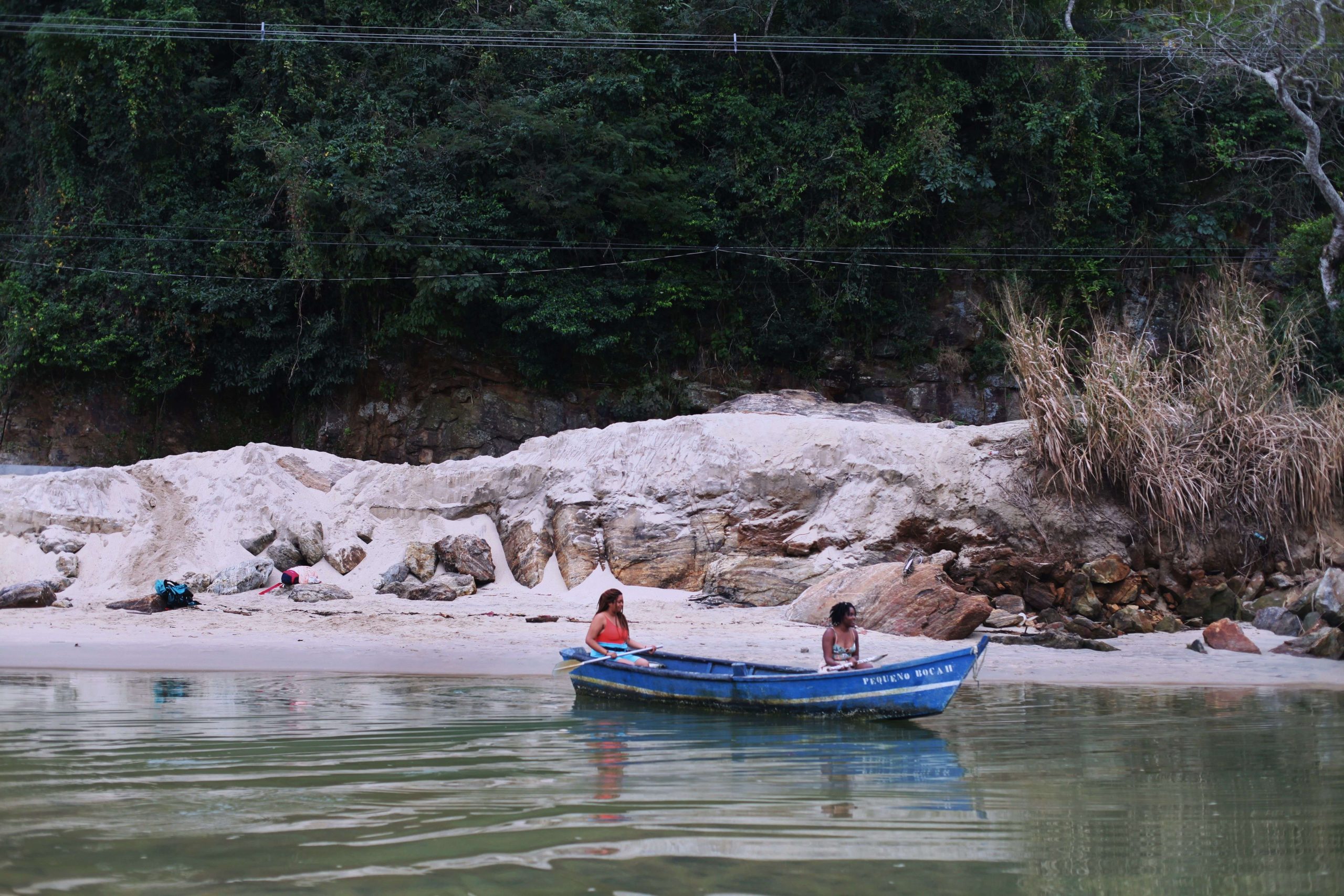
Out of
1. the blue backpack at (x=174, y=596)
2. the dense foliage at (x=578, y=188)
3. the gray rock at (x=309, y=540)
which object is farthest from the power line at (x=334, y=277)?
the blue backpack at (x=174, y=596)

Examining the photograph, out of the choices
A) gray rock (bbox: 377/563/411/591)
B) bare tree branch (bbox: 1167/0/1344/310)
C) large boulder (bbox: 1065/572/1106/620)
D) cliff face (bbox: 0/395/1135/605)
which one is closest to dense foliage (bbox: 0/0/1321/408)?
bare tree branch (bbox: 1167/0/1344/310)

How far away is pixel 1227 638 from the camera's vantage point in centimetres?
1166

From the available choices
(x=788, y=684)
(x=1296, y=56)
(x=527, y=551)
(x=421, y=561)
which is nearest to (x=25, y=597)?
(x=421, y=561)

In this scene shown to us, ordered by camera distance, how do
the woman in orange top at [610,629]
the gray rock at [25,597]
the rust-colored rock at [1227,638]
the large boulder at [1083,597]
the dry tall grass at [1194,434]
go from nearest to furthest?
the woman in orange top at [610,629], the rust-colored rock at [1227,638], the large boulder at [1083,597], the gray rock at [25,597], the dry tall grass at [1194,434]

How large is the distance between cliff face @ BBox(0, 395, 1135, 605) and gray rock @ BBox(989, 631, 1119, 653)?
2277mm

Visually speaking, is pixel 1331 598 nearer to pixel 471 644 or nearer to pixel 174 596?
pixel 471 644

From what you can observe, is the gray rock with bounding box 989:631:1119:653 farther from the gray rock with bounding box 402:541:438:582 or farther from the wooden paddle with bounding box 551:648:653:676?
the gray rock with bounding box 402:541:438:582

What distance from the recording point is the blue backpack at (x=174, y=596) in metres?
13.2

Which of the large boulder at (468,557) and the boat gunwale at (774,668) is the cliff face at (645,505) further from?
the boat gunwale at (774,668)

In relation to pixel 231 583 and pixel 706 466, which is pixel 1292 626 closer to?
pixel 706 466

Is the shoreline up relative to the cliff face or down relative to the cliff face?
down

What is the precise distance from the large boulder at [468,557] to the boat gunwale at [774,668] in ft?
17.0

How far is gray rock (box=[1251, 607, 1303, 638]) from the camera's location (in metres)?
12.2

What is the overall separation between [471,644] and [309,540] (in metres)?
4.37
